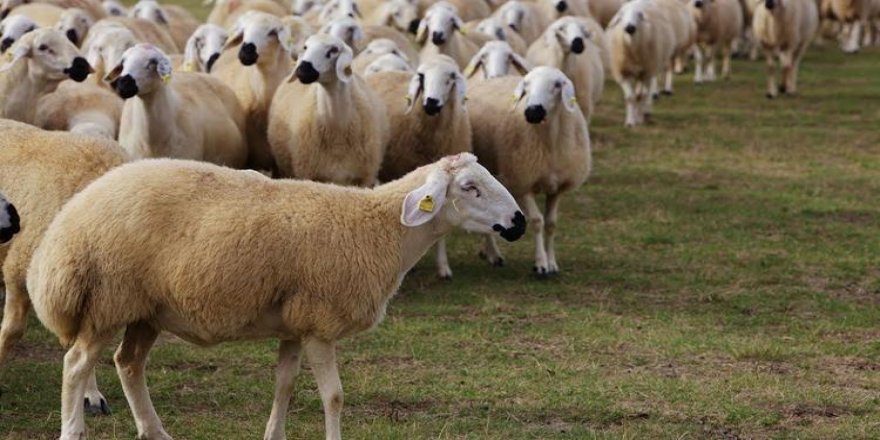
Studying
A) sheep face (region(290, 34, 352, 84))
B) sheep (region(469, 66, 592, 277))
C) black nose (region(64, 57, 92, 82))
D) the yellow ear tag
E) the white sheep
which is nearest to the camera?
the yellow ear tag

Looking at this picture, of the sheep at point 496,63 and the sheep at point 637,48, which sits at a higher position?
the sheep at point 496,63

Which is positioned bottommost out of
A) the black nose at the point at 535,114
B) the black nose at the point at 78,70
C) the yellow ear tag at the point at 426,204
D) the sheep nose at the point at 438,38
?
the black nose at the point at 535,114

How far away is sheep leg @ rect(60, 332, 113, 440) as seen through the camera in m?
5.79

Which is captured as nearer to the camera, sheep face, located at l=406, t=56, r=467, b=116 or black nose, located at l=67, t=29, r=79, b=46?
sheep face, located at l=406, t=56, r=467, b=116

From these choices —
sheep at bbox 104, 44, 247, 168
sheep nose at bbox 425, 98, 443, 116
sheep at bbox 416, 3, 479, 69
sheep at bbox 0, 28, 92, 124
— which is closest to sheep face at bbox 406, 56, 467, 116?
sheep nose at bbox 425, 98, 443, 116

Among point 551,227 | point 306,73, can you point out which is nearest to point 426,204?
point 306,73

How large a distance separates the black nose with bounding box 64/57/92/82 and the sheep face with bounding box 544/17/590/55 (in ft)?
→ 18.5

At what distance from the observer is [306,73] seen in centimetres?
934

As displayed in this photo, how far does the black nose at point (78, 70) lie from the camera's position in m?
9.20

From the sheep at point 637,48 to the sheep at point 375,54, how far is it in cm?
503

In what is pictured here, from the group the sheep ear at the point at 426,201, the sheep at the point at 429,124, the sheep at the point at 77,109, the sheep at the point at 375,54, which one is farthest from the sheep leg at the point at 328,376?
the sheep at the point at 375,54

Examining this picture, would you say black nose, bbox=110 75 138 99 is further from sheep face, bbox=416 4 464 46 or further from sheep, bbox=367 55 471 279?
sheep face, bbox=416 4 464 46

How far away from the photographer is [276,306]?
5848mm

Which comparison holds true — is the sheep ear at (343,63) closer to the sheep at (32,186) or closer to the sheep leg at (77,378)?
the sheep at (32,186)
